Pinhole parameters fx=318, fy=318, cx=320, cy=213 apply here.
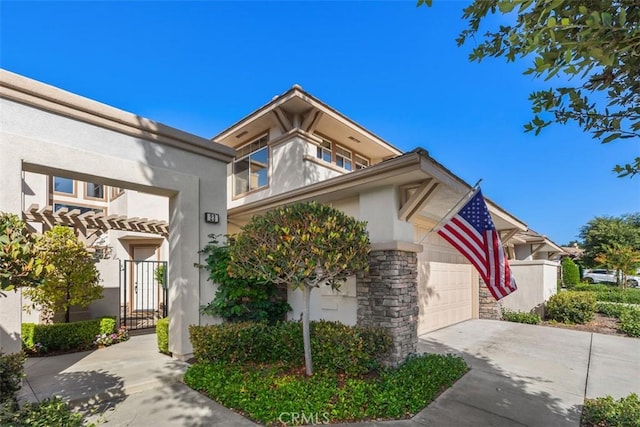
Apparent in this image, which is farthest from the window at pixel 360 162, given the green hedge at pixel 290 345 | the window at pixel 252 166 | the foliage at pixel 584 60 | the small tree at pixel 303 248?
the foliage at pixel 584 60

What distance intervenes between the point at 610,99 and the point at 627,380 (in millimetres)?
5778

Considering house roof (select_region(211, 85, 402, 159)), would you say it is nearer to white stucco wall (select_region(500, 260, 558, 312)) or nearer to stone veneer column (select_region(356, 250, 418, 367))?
stone veneer column (select_region(356, 250, 418, 367))

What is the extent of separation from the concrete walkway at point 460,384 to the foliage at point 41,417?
0.59 m

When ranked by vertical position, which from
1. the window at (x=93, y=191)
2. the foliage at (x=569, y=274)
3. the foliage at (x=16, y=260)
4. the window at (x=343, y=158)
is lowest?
the foliage at (x=569, y=274)

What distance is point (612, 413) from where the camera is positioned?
406 centimetres

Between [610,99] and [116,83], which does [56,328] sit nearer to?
[116,83]

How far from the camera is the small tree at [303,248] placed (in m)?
5.05

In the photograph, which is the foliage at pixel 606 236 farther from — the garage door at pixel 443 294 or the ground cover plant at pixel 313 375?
the ground cover plant at pixel 313 375

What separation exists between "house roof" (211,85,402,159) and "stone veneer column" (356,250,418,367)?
568 cm

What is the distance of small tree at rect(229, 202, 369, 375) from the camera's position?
5.05 metres

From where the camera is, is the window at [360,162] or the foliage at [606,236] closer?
the window at [360,162]

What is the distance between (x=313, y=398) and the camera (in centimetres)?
445

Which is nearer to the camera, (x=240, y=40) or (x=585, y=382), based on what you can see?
(x=585, y=382)

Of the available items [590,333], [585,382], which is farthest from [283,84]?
[590,333]
